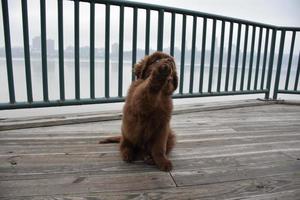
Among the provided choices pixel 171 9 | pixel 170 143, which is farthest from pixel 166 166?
pixel 171 9

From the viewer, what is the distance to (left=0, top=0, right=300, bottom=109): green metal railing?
2.12 metres

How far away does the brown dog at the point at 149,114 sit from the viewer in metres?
1.31

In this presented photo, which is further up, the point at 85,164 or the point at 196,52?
the point at 196,52

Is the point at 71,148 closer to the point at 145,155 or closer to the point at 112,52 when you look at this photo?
the point at 145,155

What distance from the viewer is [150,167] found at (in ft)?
4.63

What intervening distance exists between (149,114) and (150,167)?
332mm

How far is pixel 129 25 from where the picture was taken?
2506 millimetres

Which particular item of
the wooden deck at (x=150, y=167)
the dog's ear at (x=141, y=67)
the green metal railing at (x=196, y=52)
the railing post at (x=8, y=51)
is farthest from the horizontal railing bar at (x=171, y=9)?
the wooden deck at (x=150, y=167)

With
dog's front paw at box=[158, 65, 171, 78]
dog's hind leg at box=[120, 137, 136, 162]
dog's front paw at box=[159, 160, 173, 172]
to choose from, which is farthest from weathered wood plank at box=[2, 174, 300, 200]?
dog's front paw at box=[158, 65, 171, 78]

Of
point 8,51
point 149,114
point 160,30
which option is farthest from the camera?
point 160,30

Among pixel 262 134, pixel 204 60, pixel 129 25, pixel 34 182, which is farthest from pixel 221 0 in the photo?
pixel 34 182

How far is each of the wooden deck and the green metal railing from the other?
0.52m

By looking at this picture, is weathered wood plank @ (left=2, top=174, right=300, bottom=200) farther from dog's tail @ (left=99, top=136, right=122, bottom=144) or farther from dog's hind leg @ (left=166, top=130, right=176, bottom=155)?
dog's tail @ (left=99, top=136, right=122, bottom=144)

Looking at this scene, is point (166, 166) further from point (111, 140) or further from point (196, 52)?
point (196, 52)
